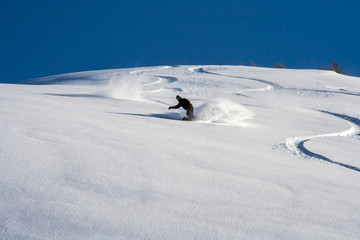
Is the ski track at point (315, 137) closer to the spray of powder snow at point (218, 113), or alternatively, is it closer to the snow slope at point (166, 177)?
the snow slope at point (166, 177)

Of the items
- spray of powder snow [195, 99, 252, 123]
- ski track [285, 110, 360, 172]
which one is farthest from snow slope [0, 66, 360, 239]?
spray of powder snow [195, 99, 252, 123]

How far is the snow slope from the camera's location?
209 cm

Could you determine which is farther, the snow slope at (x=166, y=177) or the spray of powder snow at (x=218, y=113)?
the spray of powder snow at (x=218, y=113)

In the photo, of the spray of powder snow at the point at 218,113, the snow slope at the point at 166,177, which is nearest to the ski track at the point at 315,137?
the snow slope at the point at 166,177

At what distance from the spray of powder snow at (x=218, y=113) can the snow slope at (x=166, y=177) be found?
0.62ft

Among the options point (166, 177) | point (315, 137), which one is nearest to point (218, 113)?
point (315, 137)

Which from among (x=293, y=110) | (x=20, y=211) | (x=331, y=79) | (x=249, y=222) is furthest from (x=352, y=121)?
(x=331, y=79)

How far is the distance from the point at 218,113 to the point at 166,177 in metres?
3.66

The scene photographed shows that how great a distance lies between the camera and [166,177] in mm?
2850

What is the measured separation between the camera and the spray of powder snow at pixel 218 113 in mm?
6141

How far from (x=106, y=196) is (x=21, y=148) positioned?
43.2 inches

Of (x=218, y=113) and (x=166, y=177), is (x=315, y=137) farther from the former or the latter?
(x=166, y=177)

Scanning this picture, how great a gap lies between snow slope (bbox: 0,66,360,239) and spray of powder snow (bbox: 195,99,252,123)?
0.62 feet

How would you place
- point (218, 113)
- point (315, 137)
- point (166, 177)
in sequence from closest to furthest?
1. point (166, 177)
2. point (315, 137)
3. point (218, 113)
